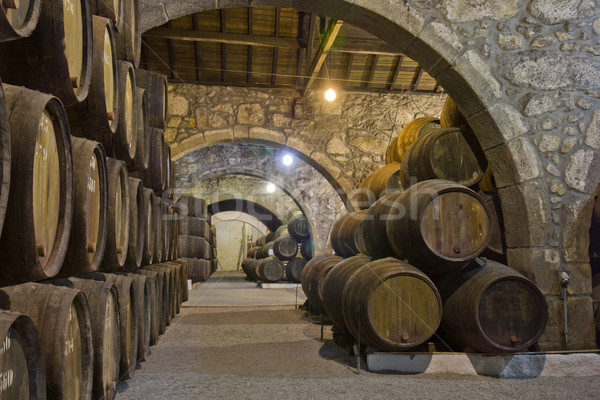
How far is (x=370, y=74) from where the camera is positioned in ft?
27.2

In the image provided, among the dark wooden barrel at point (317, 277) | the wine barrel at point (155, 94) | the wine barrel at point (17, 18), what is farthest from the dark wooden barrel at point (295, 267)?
the wine barrel at point (17, 18)

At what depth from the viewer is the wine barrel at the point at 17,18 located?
1.06 m

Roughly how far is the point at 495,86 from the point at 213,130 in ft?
17.3

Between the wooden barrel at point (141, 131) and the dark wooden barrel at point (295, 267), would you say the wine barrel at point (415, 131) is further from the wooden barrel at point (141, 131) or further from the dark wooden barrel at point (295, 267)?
the dark wooden barrel at point (295, 267)

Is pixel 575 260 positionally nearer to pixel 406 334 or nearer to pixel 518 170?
pixel 518 170

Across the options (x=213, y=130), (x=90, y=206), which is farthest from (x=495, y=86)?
(x=213, y=130)

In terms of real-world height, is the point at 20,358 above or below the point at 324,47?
below

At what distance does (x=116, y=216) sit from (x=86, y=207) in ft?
1.99

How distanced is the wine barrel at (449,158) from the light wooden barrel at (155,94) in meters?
2.10

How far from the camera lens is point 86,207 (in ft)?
5.65

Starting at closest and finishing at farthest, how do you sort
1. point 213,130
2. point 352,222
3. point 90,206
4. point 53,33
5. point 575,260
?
point 53,33, point 90,206, point 575,260, point 352,222, point 213,130

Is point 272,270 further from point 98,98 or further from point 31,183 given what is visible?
point 31,183

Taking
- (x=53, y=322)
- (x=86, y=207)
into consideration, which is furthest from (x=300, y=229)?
(x=53, y=322)

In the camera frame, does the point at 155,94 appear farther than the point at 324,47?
No
